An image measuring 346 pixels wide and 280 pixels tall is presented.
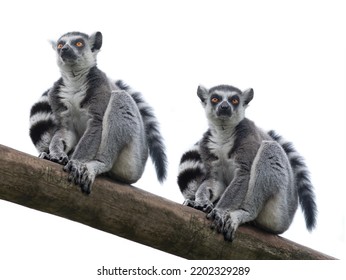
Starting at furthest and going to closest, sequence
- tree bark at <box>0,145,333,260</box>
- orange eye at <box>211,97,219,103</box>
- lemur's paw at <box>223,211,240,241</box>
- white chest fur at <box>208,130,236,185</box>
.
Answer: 1. orange eye at <box>211,97,219,103</box>
2. white chest fur at <box>208,130,236,185</box>
3. lemur's paw at <box>223,211,240,241</box>
4. tree bark at <box>0,145,333,260</box>

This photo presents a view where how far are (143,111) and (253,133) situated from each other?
4.09ft

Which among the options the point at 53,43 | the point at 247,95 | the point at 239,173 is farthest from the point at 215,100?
the point at 53,43

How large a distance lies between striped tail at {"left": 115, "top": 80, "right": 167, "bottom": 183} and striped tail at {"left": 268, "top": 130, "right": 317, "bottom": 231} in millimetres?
1365

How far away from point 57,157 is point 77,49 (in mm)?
1374

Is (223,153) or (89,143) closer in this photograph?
(89,143)

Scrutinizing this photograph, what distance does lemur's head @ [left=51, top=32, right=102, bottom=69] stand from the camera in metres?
5.92

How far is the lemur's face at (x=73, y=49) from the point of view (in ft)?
19.4

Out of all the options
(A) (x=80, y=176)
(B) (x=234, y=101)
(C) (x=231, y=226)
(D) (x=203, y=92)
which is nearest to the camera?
(A) (x=80, y=176)

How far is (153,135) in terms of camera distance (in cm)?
601

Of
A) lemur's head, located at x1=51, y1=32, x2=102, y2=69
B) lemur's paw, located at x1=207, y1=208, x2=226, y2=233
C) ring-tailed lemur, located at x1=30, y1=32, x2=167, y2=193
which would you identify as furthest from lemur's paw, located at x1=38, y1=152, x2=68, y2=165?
lemur's paw, located at x1=207, y1=208, x2=226, y2=233

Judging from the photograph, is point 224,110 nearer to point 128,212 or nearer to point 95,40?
point 95,40

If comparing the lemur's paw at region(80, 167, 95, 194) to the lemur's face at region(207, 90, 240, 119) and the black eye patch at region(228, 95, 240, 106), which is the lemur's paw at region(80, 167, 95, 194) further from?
the black eye patch at region(228, 95, 240, 106)

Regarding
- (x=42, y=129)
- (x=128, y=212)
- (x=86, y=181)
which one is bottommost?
(x=128, y=212)

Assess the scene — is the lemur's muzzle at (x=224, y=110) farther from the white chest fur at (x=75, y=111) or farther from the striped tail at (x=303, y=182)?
the white chest fur at (x=75, y=111)
